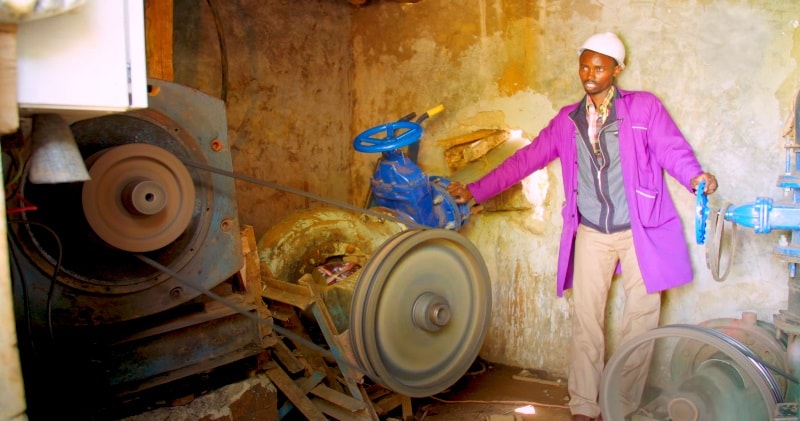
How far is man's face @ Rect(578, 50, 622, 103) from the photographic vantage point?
334 centimetres

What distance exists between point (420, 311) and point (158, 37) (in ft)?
6.24

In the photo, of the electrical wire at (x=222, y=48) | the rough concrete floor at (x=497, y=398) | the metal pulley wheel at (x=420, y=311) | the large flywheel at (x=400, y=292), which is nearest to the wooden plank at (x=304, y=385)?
the large flywheel at (x=400, y=292)

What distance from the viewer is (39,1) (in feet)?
4.18

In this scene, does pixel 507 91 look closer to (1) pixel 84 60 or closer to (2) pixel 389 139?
(2) pixel 389 139

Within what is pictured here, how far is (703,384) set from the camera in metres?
2.62

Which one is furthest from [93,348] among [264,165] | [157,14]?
[264,165]

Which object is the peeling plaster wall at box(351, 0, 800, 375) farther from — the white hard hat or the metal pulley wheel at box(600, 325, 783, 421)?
the metal pulley wheel at box(600, 325, 783, 421)

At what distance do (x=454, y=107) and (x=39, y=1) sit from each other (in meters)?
3.28

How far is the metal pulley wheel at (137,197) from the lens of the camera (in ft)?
6.78

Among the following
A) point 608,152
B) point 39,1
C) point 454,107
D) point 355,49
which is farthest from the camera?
point 355,49

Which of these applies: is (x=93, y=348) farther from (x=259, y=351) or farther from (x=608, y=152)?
(x=608, y=152)

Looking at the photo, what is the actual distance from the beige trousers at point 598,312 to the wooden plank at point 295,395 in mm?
1531

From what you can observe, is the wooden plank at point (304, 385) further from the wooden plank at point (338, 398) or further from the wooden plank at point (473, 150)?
the wooden plank at point (473, 150)

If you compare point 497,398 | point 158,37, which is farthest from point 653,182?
point 158,37
